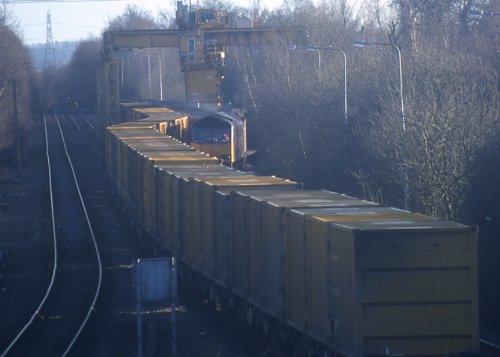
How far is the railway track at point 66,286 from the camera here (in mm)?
14031

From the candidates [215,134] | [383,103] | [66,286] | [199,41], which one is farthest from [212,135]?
[66,286]

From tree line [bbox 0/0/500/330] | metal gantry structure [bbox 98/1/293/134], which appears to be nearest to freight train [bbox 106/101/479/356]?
tree line [bbox 0/0/500/330]

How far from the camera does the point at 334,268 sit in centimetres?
951

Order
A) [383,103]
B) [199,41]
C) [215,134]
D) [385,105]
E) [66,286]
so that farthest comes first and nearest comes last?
[199,41] < [215,134] < [383,103] < [385,105] < [66,286]

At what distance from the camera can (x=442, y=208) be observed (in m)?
18.2

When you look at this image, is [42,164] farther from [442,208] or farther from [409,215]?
[409,215]

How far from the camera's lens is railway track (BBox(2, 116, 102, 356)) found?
46.0ft

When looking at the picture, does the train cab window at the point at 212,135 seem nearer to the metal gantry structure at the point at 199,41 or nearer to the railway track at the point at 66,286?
the metal gantry structure at the point at 199,41

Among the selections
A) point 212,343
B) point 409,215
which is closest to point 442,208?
point 212,343

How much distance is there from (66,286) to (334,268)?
411 inches

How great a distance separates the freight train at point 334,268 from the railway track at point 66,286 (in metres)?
2.40

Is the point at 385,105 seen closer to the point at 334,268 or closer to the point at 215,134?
the point at 215,134

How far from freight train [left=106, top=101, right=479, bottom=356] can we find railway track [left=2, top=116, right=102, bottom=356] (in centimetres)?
240

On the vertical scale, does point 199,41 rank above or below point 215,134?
above
